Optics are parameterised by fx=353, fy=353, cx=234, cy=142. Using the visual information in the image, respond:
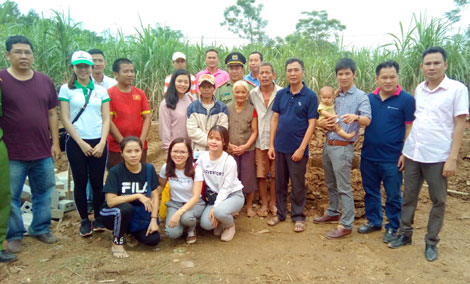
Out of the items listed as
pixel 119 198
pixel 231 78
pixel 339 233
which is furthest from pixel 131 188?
pixel 339 233

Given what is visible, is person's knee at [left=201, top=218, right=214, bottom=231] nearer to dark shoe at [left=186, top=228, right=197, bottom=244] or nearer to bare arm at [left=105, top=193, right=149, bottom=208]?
dark shoe at [left=186, top=228, right=197, bottom=244]

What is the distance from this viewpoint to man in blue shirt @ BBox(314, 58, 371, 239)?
3479 mm

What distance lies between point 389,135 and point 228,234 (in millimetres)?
1887

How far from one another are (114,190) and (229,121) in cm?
148

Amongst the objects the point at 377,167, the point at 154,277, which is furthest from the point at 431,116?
the point at 154,277

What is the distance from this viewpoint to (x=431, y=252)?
321cm

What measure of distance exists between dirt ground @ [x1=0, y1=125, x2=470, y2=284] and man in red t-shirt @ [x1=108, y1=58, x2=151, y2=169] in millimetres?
1082

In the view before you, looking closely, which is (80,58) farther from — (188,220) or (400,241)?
(400,241)

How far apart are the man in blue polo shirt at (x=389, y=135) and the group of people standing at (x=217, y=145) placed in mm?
10

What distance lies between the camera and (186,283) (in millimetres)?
2805

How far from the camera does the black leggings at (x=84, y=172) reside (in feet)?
11.4

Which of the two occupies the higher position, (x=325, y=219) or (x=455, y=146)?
(x=455, y=146)

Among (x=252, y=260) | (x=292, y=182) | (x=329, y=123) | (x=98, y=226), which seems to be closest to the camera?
(x=252, y=260)

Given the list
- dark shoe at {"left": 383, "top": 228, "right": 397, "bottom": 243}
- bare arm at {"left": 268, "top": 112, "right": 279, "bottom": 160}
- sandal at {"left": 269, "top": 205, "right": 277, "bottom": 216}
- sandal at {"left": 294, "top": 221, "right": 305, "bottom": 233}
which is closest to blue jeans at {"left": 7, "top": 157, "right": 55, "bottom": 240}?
bare arm at {"left": 268, "top": 112, "right": 279, "bottom": 160}
